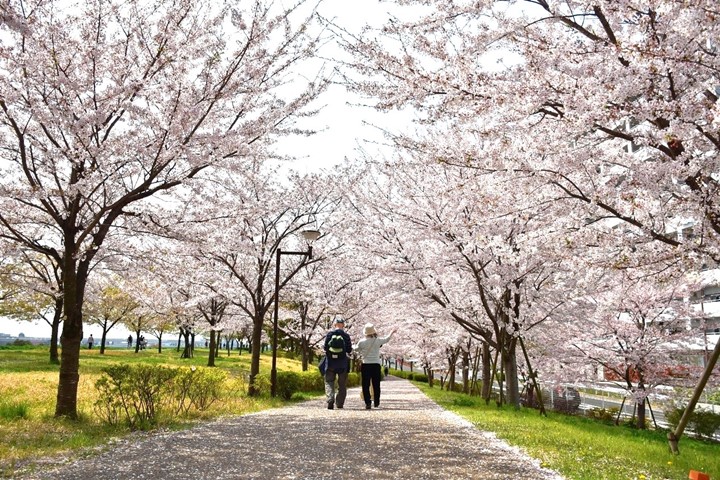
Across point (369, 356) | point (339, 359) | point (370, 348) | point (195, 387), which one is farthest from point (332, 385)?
point (195, 387)

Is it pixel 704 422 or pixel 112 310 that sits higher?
pixel 112 310

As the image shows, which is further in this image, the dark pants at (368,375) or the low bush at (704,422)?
the low bush at (704,422)

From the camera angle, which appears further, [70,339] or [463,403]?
[463,403]

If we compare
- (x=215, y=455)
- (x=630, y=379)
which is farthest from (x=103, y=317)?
(x=215, y=455)

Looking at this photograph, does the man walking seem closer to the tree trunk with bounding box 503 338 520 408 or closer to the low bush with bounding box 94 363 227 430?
the low bush with bounding box 94 363 227 430

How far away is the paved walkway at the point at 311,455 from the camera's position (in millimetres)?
4434

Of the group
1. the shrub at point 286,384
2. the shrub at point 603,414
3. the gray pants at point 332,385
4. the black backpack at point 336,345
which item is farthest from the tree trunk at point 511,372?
the shrub at point 603,414

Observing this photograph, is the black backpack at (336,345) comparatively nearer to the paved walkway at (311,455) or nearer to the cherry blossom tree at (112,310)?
the paved walkway at (311,455)

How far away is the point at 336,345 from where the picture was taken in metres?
9.63

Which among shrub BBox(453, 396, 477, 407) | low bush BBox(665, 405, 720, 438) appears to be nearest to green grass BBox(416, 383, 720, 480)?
shrub BBox(453, 396, 477, 407)

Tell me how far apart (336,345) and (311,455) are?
4.39 meters

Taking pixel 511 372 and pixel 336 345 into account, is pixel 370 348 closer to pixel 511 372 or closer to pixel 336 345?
pixel 336 345

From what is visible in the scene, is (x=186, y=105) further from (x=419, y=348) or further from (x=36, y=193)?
(x=419, y=348)

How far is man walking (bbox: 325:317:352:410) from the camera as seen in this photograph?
963 cm
